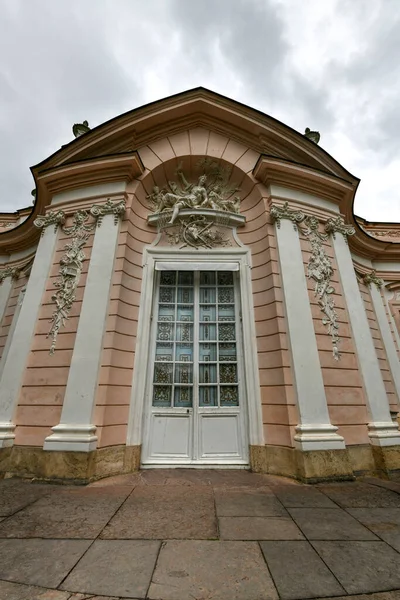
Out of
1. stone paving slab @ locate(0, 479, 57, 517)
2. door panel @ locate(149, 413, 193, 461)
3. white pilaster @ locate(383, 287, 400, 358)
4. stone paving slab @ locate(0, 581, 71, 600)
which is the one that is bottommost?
stone paving slab @ locate(0, 581, 71, 600)

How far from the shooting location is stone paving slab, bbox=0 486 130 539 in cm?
246

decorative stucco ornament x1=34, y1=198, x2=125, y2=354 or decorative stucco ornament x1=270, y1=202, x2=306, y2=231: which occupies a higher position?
decorative stucco ornament x1=270, y1=202, x2=306, y2=231

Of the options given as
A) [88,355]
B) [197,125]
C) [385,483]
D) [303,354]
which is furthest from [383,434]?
[197,125]

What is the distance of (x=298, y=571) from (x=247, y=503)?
54.2 inches

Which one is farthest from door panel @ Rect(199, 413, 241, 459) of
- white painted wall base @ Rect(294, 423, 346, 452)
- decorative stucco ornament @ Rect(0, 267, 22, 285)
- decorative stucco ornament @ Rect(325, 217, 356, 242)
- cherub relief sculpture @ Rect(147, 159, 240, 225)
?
decorative stucco ornament @ Rect(0, 267, 22, 285)

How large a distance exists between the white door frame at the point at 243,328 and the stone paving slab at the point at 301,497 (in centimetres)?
104

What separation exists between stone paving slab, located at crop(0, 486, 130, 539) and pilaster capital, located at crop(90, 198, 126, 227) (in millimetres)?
4802

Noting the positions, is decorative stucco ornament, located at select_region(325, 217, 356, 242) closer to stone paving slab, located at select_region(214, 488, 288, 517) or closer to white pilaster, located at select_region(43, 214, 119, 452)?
white pilaster, located at select_region(43, 214, 119, 452)

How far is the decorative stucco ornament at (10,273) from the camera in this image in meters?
8.53

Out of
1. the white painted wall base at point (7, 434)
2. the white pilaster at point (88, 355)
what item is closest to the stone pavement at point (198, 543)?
the white pilaster at point (88, 355)

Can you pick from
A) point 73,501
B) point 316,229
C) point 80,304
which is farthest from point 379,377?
point 80,304

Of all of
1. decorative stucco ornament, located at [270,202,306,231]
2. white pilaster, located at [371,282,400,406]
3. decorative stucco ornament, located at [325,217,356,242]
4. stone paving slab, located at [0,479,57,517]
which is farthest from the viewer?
white pilaster, located at [371,282,400,406]

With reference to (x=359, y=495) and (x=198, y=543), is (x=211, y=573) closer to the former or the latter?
(x=198, y=543)

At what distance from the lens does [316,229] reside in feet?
20.7
